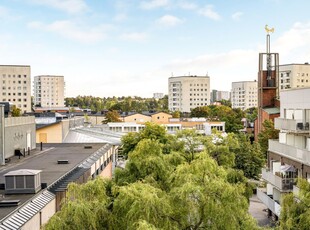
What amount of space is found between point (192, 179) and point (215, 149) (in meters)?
20.0

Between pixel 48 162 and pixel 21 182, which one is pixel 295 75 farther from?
pixel 21 182

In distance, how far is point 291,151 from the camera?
32125mm

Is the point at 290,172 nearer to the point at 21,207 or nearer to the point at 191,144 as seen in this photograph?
the point at 191,144

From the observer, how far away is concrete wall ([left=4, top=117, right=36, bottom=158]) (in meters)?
36.6

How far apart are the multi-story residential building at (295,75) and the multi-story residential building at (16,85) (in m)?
100

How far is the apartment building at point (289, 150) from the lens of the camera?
30656mm

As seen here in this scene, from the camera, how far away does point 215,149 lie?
3409 cm

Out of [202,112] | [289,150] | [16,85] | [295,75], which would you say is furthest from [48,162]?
[16,85]

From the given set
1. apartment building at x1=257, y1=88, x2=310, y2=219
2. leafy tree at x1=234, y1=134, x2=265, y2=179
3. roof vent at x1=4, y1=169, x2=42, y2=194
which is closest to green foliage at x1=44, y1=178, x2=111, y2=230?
roof vent at x1=4, y1=169, x2=42, y2=194

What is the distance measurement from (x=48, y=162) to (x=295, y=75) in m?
130

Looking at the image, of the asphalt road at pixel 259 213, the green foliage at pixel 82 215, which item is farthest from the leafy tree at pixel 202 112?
the green foliage at pixel 82 215

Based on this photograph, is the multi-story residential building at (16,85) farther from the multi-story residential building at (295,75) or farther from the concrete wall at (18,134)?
the concrete wall at (18,134)

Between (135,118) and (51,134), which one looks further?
(135,118)

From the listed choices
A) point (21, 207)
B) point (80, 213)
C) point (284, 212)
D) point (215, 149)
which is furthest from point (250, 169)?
point (80, 213)
